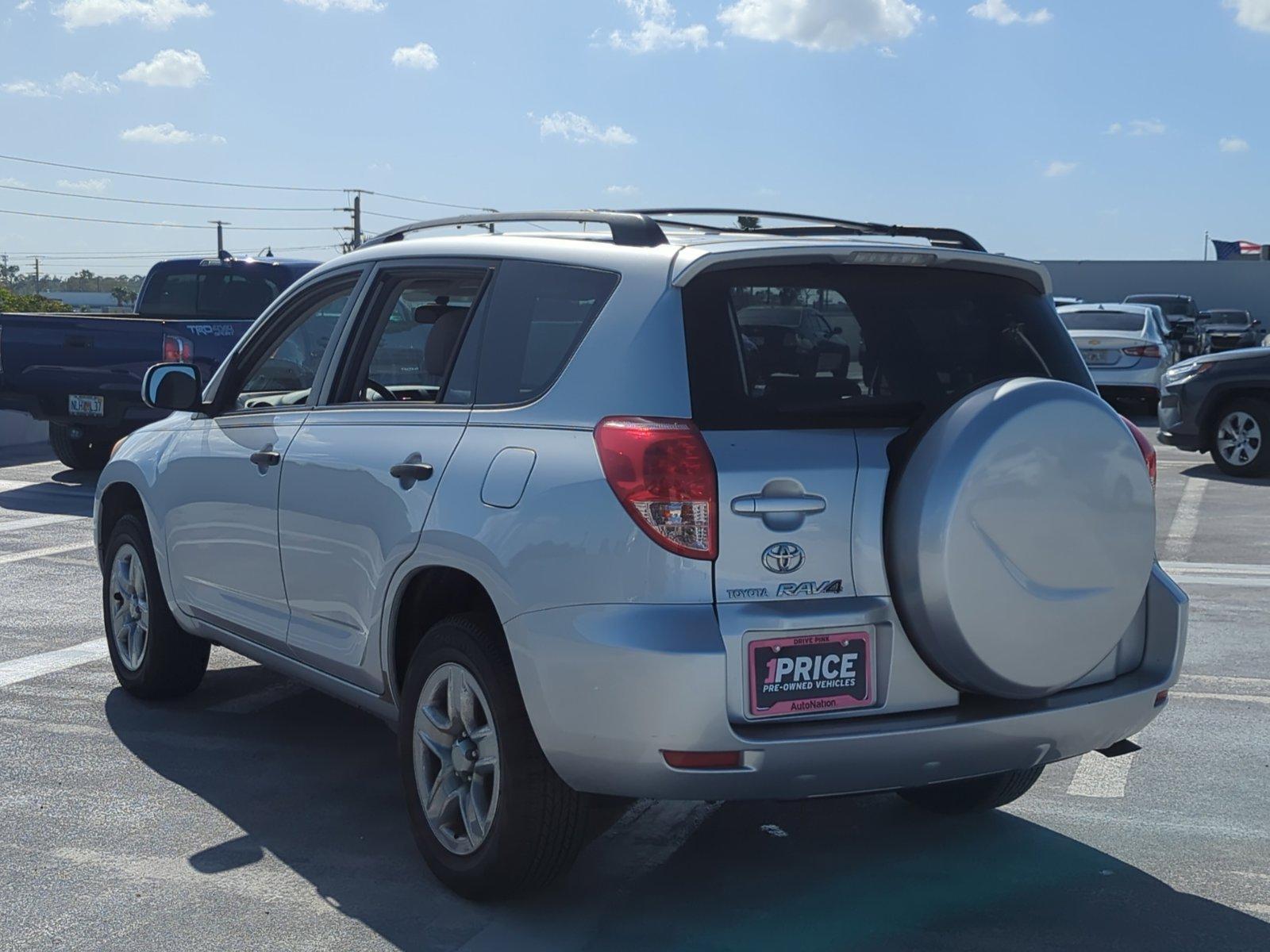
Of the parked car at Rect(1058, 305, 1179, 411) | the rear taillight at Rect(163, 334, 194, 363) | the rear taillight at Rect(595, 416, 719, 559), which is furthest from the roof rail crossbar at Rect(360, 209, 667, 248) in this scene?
the parked car at Rect(1058, 305, 1179, 411)

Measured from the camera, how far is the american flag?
7031 cm

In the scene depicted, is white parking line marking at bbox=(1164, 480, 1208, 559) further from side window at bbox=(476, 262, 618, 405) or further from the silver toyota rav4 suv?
side window at bbox=(476, 262, 618, 405)

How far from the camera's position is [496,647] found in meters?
4.06

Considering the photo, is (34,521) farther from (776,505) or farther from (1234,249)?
(1234,249)

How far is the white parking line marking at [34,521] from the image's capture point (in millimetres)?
11203

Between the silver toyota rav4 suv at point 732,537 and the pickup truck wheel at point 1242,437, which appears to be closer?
the silver toyota rav4 suv at point 732,537

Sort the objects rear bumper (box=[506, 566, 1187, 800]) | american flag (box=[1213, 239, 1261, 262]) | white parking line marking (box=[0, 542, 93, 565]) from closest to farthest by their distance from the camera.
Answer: rear bumper (box=[506, 566, 1187, 800]), white parking line marking (box=[0, 542, 93, 565]), american flag (box=[1213, 239, 1261, 262])

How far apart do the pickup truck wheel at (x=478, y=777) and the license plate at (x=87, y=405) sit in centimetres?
951

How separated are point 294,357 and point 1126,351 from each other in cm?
1645

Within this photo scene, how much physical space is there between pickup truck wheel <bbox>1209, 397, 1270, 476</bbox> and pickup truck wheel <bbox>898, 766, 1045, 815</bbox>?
35.0 feet

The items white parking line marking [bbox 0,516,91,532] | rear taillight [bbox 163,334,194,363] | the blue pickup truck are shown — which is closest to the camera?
white parking line marking [bbox 0,516,91,532]

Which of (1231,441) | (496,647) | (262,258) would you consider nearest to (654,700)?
(496,647)

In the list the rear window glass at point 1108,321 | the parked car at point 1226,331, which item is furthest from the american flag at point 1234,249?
the rear window glass at point 1108,321

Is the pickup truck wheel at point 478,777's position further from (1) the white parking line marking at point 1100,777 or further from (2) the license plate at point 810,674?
(1) the white parking line marking at point 1100,777
